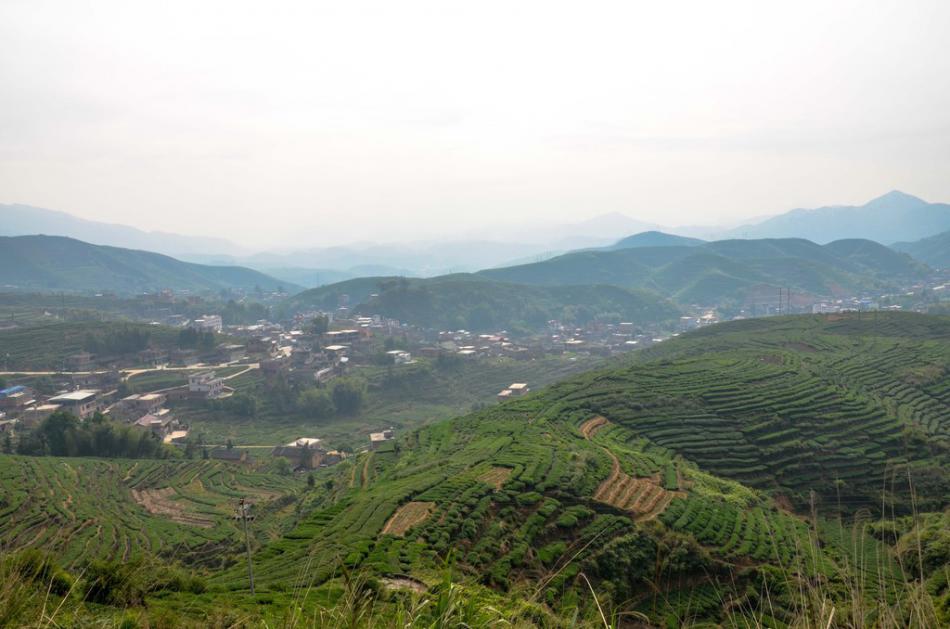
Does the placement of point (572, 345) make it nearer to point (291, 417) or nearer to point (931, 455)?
point (291, 417)

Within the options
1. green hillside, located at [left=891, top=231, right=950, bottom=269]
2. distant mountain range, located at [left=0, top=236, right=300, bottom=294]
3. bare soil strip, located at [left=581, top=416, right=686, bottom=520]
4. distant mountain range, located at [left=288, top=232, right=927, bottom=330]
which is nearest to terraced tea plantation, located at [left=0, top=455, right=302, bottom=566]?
bare soil strip, located at [left=581, top=416, right=686, bottom=520]

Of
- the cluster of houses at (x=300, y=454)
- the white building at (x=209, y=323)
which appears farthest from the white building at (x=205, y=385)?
the white building at (x=209, y=323)

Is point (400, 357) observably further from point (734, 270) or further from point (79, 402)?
point (734, 270)

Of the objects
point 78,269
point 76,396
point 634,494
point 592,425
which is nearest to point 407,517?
point 634,494

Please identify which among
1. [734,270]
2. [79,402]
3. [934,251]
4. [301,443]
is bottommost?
[301,443]

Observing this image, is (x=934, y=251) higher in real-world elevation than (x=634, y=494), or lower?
higher

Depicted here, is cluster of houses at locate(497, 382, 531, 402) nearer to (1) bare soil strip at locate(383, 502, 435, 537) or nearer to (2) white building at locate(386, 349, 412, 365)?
(2) white building at locate(386, 349, 412, 365)

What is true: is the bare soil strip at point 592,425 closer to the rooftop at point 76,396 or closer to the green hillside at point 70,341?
the rooftop at point 76,396

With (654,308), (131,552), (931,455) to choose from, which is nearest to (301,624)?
(131,552)
